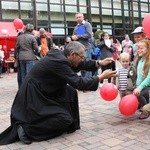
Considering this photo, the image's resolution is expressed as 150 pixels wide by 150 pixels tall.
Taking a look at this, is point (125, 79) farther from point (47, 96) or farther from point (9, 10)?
point (9, 10)

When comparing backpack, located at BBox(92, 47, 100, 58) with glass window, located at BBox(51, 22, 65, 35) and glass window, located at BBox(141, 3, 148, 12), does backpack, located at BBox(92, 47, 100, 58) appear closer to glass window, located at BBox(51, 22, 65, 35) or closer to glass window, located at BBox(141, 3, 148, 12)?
glass window, located at BBox(51, 22, 65, 35)

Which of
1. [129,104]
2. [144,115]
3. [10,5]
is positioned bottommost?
[144,115]

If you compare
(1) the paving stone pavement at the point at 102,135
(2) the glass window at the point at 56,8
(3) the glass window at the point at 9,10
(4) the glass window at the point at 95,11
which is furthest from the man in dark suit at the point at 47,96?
(4) the glass window at the point at 95,11

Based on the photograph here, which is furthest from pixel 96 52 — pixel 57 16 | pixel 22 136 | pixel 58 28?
pixel 57 16

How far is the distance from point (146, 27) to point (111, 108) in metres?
1.64

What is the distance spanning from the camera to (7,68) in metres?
16.4

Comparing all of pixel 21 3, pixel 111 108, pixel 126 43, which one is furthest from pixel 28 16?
pixel 111 108

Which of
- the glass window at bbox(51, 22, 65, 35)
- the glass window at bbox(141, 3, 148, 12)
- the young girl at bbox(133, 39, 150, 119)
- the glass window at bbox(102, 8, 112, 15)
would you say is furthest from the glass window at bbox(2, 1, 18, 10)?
the young girl at bbox(133, 39, 150, 119)

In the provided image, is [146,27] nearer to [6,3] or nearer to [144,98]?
[144,98]

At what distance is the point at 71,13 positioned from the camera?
23.6 m

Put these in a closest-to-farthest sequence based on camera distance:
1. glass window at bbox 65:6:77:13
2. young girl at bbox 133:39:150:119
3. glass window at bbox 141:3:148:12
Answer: young girl at bbox 133:39:150:119, glass window at bbox 65:6:77:13, glass window at bbox 141:3:148:12

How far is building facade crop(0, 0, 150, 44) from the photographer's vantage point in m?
20.7

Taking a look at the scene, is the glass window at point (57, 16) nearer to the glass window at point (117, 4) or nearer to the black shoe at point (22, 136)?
the glass window at point (117, 4)

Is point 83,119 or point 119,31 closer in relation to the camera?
point 83,119
